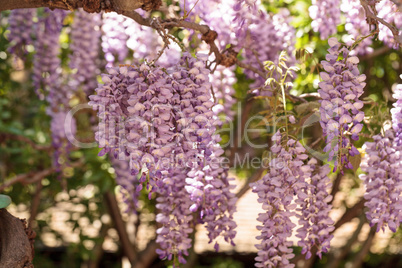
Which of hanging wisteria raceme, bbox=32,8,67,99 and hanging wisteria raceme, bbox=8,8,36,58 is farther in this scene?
hanging wisteria raceme, bbox=32,8,67,99

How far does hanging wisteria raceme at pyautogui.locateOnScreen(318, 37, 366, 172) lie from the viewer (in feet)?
5.62

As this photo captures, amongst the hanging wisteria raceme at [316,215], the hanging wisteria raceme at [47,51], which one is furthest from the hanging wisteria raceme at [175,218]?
the hanging wisteria raceme at [47,51]

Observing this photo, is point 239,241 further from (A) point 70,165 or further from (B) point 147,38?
(B) point 147,38

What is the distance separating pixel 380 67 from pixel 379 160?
6.36 feet

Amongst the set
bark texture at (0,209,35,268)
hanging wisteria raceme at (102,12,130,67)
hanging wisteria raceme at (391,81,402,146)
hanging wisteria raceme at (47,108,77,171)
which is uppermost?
hanging wisteria raceme at (102,12,130,67)

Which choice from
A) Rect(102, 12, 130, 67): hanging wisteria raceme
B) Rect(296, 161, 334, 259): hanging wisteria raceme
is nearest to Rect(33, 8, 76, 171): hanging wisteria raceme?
Rect(102, 12, 130, 67): hanging wisteria raceme

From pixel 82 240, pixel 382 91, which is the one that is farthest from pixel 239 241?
pixel 382 91

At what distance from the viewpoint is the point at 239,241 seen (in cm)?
517

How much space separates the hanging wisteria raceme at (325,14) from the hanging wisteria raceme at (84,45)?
4.45 ft

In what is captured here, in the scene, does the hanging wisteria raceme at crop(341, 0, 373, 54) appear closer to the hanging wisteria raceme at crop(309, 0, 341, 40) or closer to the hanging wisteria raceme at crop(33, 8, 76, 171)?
the hanging wisteria raceme at crop(309, 0, 341, 40)

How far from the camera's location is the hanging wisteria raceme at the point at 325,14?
8.96 ft

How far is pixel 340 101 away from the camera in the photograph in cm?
171

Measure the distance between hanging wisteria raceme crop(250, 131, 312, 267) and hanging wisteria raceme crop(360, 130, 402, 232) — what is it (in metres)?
0.26

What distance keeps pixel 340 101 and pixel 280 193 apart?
377 mm
